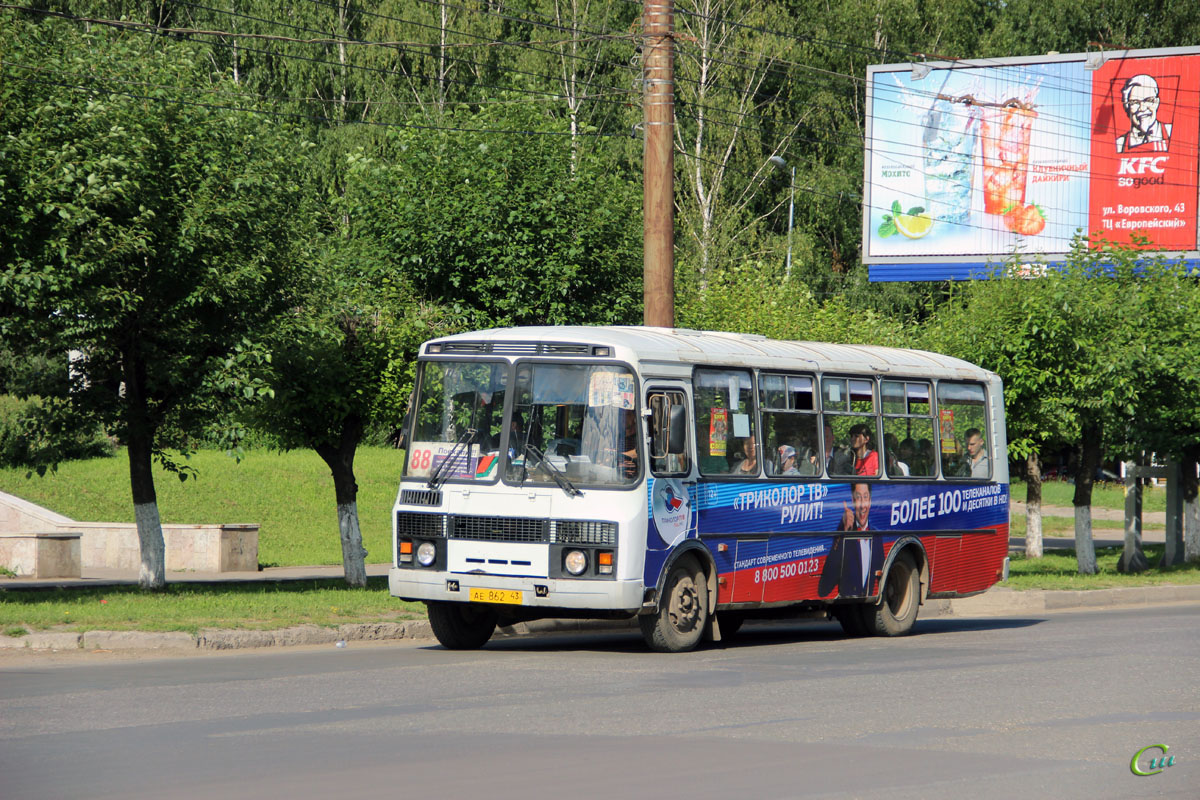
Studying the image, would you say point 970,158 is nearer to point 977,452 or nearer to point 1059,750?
point 977,452

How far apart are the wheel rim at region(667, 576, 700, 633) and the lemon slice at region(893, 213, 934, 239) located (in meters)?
28.2

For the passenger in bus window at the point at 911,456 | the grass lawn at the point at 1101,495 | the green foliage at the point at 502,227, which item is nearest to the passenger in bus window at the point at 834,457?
the passenger in bus window at the point at 911,456

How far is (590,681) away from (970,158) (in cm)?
3161

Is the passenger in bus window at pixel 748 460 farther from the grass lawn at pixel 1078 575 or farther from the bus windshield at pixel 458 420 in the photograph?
the grass lawn at pixel 1078 575

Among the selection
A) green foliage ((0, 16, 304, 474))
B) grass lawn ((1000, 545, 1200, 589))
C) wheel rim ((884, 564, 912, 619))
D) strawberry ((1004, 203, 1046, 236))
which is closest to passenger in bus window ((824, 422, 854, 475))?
wheel rim ((884, 564, 912, 619))

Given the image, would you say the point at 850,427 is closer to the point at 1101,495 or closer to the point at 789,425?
the point at 789,425

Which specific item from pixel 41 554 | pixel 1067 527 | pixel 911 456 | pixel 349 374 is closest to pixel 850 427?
pixel 911 456

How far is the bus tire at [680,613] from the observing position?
1373cm

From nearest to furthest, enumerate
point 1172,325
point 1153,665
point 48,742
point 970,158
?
point 48,742, point 1153,665, point 1172,325, point 970,158

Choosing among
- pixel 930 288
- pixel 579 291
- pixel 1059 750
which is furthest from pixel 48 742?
pixel 930 288

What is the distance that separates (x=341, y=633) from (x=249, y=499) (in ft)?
64.5

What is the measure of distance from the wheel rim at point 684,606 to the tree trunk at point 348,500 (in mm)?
8330

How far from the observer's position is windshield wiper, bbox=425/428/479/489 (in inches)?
543

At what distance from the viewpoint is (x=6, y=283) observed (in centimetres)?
1541
